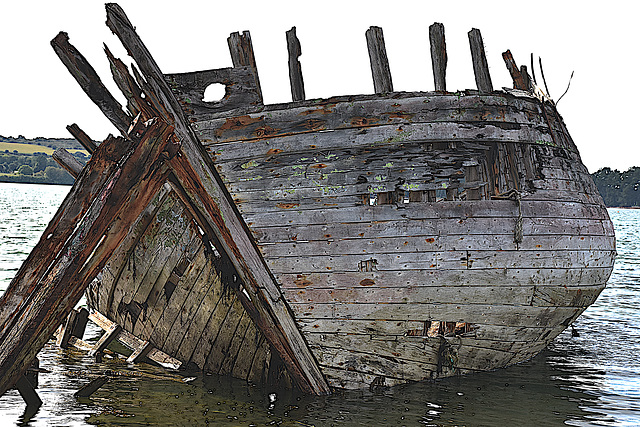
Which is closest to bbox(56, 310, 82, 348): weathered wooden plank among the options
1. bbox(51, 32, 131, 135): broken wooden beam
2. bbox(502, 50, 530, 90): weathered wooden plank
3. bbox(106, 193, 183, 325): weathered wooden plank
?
bbox(106, 193, 183, 325): weathered wooden plank

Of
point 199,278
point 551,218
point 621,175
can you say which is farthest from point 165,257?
point 621,175

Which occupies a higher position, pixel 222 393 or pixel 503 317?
pixel 503 317

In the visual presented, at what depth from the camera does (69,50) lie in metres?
4.40

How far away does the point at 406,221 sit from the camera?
4570mm

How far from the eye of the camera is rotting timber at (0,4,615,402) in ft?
13.6

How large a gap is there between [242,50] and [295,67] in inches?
21.1

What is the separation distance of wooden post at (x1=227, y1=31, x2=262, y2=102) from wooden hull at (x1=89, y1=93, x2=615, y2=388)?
0.56m

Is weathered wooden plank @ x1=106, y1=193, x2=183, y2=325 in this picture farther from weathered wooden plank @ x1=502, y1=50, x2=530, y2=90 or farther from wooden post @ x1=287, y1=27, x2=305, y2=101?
weathered wooden plank @ x1=502, y1=50, x2=530, y2=90

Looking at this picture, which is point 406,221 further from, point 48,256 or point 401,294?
point 48,256

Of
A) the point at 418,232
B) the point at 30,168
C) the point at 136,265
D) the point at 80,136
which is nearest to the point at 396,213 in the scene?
the point at 418,232

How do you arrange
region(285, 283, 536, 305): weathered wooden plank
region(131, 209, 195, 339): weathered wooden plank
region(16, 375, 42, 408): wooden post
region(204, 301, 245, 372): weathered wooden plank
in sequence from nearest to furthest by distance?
region(285, 283, 536, 305): weathered wooden plank < region(16, 375, 42, 408): wooden post < region(204, 301, 245, 372): weathered wooden plank < region(131, 209, 195, 339): weathered wooden plank

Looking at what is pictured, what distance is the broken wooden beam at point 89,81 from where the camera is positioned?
4.37 meters

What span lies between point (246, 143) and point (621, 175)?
12101 cm

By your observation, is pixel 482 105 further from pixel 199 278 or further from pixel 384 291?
pixel 199 278
